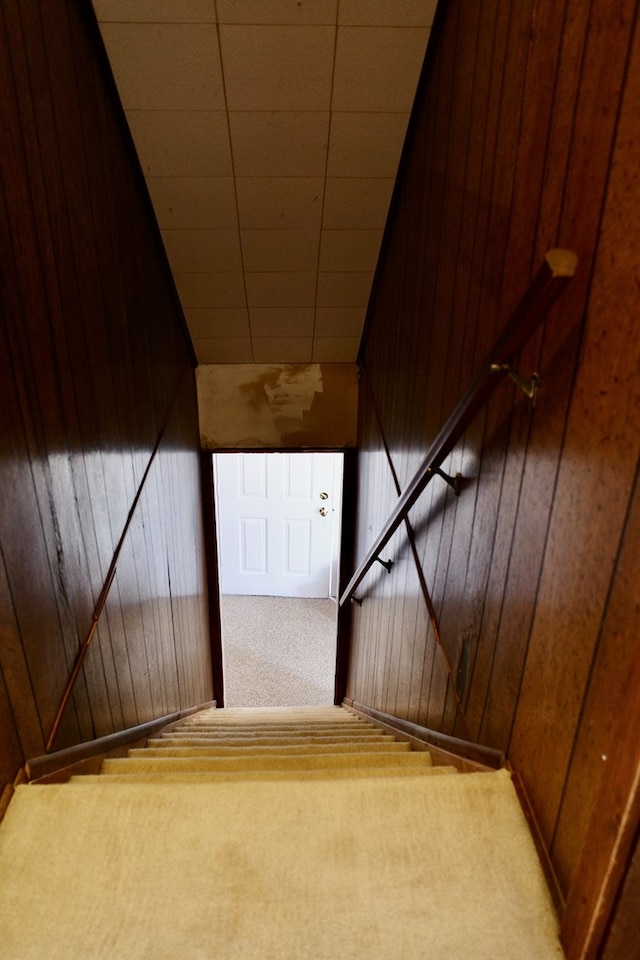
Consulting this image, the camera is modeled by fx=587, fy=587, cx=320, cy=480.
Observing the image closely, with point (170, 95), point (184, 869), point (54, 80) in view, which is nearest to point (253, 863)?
point (184, 869)

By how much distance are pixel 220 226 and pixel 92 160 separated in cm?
92

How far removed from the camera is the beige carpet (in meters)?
4.73

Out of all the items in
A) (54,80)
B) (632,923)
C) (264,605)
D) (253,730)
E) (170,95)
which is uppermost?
(170,95)

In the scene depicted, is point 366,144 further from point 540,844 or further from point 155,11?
point 540,844

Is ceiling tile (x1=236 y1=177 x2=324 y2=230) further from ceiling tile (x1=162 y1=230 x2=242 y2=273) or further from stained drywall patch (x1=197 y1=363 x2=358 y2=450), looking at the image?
stained drywall patch (x1=197 y1=363 x2=358 y2=450)

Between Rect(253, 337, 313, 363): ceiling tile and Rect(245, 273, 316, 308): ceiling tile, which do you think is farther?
Rect(253, 337, 313, 363): ceiling tile

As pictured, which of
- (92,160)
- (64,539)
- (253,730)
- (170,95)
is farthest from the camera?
(253,730)

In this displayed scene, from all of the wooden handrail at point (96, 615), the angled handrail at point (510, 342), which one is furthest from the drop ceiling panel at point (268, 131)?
the angled handrail at point (510, 342)

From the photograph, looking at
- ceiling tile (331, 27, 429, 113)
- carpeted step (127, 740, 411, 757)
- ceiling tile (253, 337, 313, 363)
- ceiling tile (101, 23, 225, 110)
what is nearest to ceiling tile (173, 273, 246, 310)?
ceiling tile (253, 337, 313, 363)

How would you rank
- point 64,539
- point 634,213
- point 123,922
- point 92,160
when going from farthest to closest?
point 92,160 < point 64,539 < point 123,922 < point 634,213

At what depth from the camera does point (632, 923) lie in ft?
2.71

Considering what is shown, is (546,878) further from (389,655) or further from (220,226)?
(220,226)

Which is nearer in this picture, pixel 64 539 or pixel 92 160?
pixel 64 539

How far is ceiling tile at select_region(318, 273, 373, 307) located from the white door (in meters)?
1.86
